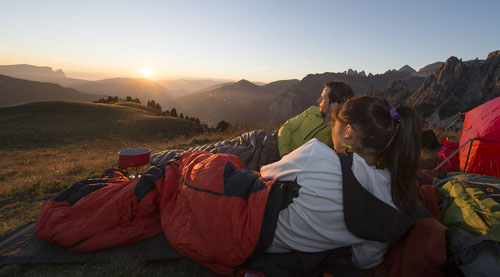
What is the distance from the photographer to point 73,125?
19.7 meters

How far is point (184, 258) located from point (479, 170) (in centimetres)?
480

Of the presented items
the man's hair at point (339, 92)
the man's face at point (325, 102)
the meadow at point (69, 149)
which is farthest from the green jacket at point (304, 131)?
the meadow at point (69, 149)

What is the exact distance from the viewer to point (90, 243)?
7.47 ft

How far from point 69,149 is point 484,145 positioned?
1693 cm

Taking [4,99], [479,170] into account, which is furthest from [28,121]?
[4,99]

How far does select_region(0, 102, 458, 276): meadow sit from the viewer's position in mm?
2223

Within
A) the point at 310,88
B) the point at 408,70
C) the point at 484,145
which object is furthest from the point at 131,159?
the point at 408,70

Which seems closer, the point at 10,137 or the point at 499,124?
the point at 499,124

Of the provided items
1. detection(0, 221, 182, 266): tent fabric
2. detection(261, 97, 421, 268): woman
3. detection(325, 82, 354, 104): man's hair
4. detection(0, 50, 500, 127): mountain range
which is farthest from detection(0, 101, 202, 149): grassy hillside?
detection(261, 97, 421, 268): woman

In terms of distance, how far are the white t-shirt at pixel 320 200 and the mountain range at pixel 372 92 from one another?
0.68 metres

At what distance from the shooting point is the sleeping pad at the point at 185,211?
191 centimetres

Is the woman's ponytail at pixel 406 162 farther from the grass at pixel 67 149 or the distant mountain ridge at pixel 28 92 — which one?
the distant mountain ridge at pixel 28 92

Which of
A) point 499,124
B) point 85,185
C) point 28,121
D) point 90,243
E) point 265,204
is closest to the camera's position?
point 265,204

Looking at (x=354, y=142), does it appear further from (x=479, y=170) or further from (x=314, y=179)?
(x=479, y=170)
